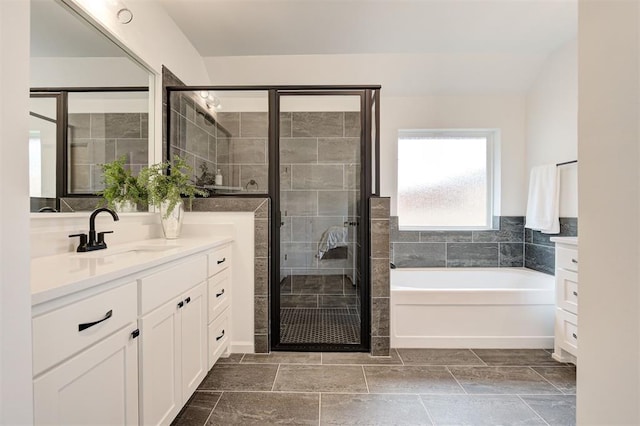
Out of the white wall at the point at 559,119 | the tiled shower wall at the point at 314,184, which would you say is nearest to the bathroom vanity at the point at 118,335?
the tiled shower wall at the point at 314,184

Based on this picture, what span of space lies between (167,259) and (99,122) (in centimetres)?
101

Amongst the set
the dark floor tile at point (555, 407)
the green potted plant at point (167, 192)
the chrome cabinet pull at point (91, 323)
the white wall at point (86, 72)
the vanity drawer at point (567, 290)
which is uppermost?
the white wall at point (86, 72)

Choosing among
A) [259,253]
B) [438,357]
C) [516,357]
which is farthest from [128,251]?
[516,357]

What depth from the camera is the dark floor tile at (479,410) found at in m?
1.58

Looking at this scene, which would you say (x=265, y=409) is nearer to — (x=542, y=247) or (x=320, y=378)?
(x=320, y=378)

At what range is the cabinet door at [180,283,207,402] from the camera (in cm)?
150

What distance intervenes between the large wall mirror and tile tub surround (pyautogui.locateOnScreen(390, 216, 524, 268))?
261 cm

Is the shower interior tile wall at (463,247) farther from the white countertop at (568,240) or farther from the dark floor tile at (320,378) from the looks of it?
the dark floor tile at (320,378)

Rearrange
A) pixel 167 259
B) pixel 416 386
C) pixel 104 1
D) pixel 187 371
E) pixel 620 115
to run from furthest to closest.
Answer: pixel 416 386 → pixel 104 1 → pixel 187 371 → pixel 167 259 → pixel 620 115

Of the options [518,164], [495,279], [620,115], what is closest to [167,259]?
[620,115]

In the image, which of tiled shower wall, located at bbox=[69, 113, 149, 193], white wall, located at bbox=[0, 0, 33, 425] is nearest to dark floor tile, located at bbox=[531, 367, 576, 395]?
white wall, located at bbox=[0, 0, 33, 425]

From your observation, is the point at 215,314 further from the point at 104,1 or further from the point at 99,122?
the point at 104,1

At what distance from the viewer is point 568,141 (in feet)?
8.90

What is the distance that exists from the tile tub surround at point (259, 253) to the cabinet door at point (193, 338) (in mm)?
567
